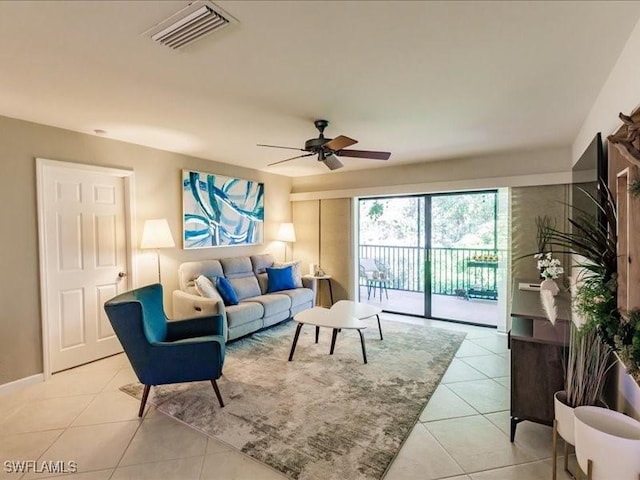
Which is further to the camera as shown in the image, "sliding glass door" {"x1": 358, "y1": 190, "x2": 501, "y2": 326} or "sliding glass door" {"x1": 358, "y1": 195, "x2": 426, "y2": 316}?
"sliding glass door" {"x1": 358, "y1": 195, "x2": 426, "y2": 316}

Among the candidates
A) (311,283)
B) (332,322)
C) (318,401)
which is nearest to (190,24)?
(318,401)

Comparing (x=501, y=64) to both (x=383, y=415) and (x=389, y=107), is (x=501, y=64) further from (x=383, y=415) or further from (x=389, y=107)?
(x=383, y=415)

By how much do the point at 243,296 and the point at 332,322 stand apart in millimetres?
1537

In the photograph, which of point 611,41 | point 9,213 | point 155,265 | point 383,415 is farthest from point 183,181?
point 611,41

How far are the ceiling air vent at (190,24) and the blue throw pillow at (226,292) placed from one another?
113 inches

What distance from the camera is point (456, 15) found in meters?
1.47

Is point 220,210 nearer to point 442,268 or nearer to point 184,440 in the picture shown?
point 184,440

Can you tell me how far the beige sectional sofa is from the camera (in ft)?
12.1

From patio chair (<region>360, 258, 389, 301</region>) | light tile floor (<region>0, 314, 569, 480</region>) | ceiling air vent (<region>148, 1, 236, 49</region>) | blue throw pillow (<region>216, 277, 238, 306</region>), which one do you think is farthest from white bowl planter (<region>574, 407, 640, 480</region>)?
patio chair (<region>360, 258, 389, 301</region>)

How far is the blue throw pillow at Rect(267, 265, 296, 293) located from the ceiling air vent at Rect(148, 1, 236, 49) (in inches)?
138

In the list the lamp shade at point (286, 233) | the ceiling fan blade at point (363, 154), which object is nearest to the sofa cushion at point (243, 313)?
the lamp shade at point (286, 233)

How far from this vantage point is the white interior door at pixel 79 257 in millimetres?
3123

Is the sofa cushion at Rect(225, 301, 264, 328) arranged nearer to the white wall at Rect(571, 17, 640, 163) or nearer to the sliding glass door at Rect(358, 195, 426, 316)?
the sliding glass door at Rect(358, 195, 426, 316)

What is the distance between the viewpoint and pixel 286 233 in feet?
18.5
